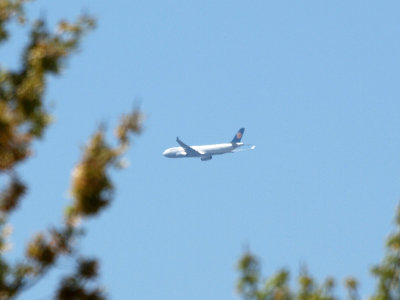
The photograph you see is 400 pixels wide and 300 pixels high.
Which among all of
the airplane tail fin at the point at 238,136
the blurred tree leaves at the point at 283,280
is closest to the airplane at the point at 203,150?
the airplane tail fin at the point at 238,136

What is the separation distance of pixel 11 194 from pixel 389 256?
10.3 meters

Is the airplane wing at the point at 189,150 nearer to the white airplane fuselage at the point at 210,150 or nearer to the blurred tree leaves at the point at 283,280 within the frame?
the white airplane fuselage at the point at 210,150

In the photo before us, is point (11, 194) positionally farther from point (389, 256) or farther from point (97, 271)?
point (389, 256)

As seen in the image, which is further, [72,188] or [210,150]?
[210,150]

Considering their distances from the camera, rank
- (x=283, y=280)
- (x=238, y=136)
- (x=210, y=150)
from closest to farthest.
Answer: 1. (x=283, y=280)
2. (x=210, y=150)
3. (x=238, y=136)

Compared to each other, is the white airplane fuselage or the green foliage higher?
the white airplane fuselage

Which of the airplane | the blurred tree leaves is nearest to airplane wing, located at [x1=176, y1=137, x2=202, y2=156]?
the airplane

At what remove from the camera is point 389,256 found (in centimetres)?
1622

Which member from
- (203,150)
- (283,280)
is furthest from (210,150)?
(283,280)

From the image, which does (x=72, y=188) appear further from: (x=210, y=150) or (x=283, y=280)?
(x=210, y=150)

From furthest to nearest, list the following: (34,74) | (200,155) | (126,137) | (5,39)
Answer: (200,155), (5,39), (34,74), (126,137)

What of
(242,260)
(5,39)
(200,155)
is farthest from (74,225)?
(200,155)

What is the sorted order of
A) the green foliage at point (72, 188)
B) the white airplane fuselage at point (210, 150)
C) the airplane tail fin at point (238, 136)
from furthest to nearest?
the airplane tail fin at point (238, 136) < the white airplane fuselage at point (210, 150) < the green foliage at point (72, 188)

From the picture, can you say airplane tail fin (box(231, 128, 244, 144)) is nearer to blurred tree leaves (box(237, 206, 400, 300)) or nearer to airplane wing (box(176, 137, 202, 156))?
airplane wing (box(176, 137, 202, 156))
